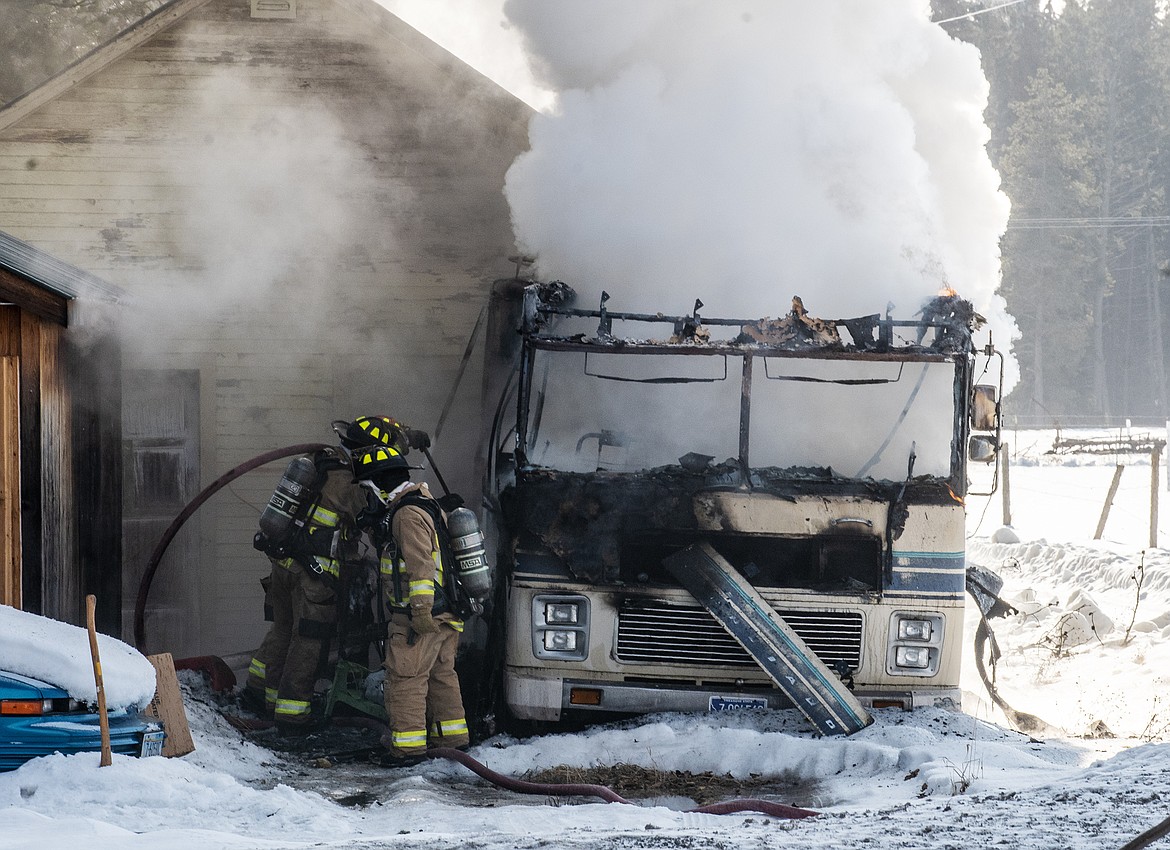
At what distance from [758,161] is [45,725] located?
571cm

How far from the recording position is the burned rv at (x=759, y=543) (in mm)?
6586

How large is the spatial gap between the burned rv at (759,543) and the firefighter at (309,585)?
3.61 feet

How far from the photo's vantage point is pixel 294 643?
746 cm

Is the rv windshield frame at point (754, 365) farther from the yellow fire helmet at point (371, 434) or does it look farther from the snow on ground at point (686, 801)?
the snow on ground at point (686, 801)

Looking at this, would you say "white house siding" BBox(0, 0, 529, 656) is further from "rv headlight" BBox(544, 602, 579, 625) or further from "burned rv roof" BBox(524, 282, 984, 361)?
"rv headlight" BBox(544, 602, 579, 625)

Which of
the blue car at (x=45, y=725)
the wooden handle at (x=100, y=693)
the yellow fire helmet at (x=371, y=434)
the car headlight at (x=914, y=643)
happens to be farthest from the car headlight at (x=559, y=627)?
the wooden handle at (x=100, y=693)

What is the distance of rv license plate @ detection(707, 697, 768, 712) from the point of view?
666cm

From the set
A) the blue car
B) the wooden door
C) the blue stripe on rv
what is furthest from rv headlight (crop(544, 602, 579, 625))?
the wooden door

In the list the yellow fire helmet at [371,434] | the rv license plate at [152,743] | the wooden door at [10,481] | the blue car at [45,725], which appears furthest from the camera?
the wooden door at [10,481]

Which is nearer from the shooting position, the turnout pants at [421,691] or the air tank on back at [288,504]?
the turnout pants at [421,691]

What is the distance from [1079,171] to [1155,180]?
24.7 feet

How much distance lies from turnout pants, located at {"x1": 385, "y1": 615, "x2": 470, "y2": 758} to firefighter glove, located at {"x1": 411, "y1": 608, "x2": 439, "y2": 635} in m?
0.10

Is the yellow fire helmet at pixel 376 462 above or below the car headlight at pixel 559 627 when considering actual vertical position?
above

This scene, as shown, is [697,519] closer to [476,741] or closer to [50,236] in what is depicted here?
[476,741]
